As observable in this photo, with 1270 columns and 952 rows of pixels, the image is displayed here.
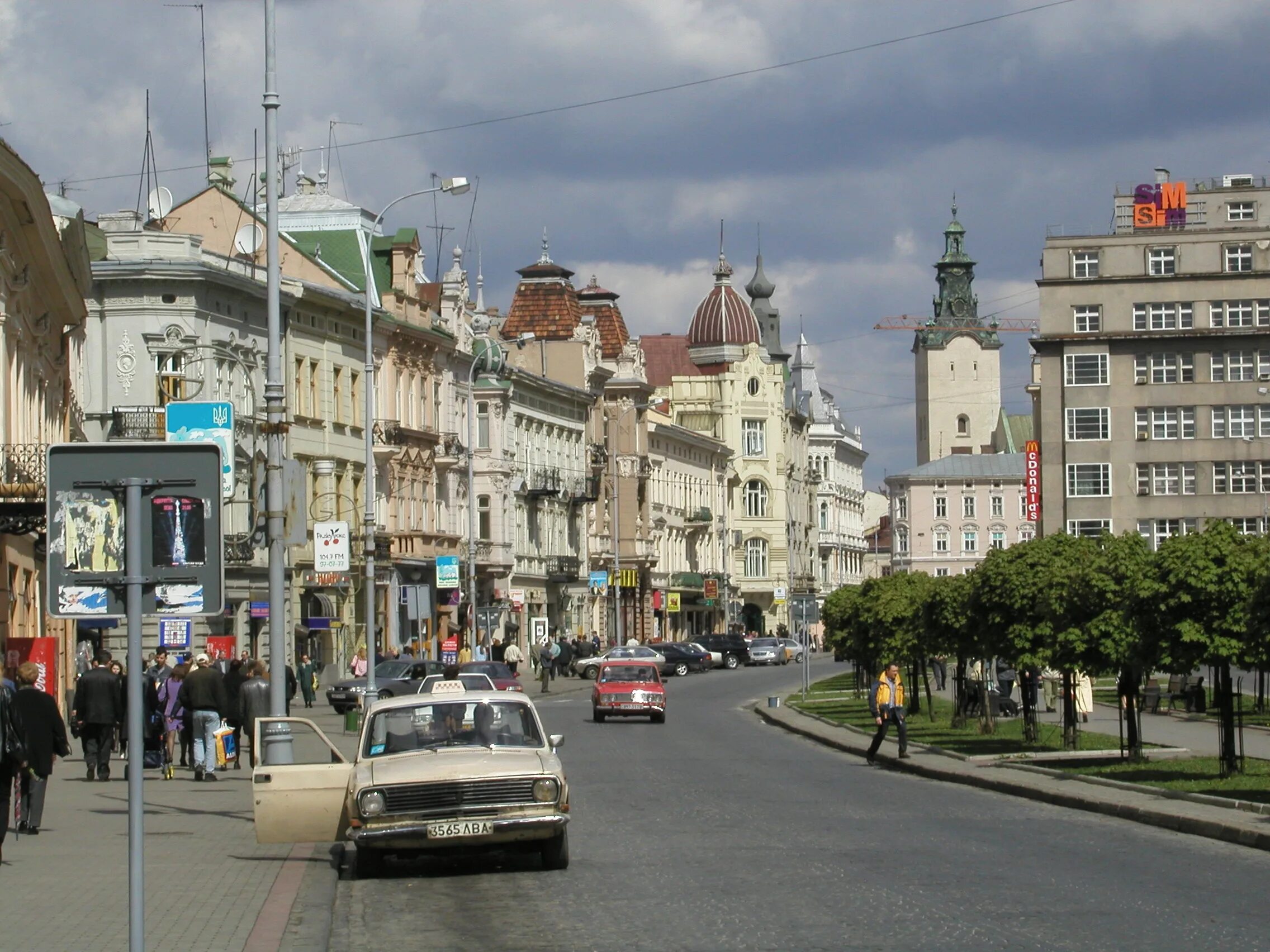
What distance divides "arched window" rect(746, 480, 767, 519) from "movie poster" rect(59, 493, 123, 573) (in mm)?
132131

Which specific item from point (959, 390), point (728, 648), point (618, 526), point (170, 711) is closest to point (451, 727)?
point (170, 711)

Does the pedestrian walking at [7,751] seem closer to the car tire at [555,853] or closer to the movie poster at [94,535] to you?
the car tire at [555,853]

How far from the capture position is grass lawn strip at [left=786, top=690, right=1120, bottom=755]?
1297 inches

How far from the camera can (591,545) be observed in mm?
101125

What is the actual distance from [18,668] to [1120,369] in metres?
80.2

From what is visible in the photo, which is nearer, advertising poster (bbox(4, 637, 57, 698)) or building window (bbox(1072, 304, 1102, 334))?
advertising poster (bbox(4, 637, 57, 698))

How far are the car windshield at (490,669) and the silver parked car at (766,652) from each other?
5564 centimetres

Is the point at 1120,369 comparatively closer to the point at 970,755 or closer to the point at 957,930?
the point at 970,755

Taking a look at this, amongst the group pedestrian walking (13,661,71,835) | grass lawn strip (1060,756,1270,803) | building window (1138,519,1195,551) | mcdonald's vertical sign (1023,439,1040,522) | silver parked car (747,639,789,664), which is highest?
mcdonald's vertical sign (1023,439,1040,522)

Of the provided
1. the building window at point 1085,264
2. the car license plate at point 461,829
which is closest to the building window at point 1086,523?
the building window at point 1085,264

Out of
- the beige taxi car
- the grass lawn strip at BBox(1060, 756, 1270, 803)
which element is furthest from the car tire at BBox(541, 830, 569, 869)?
the grass lawn strip at BBox(1060, 756, 1270, 803)

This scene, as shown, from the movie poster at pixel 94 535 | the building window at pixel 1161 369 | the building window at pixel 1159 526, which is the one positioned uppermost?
the building window at pixel 1161 369

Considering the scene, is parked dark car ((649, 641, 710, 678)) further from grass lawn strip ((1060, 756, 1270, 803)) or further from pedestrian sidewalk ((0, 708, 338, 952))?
pedestrian sidewalk ((0, 708, 338, 952))

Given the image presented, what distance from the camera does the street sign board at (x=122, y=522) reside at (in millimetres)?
8680
